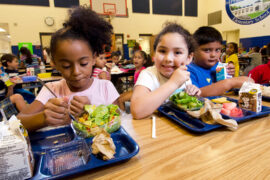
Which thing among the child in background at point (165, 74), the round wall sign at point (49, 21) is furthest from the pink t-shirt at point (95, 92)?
the round wall sign at point (49, 21)

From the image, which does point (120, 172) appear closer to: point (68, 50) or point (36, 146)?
point (36, 146)

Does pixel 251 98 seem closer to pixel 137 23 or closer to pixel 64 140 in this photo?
pixel 64 140

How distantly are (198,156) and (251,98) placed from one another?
1.77ft

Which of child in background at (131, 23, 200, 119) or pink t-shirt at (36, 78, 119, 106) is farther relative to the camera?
pink t-shirt at (36, 78, 119, 106)

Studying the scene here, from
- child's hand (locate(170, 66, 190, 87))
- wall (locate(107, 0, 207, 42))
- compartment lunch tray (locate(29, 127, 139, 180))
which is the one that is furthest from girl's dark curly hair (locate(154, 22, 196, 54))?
wall (locate(107, 0, 207, 42))

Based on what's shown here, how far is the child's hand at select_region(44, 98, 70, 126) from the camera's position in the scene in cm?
73

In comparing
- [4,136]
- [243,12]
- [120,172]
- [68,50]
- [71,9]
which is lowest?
[120,172]

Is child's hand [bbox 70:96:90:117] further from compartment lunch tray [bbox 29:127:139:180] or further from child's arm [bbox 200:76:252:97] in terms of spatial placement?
child's arm [bbox 200:76:252:97]

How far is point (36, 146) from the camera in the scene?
715 mm

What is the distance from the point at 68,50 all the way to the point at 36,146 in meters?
0.48

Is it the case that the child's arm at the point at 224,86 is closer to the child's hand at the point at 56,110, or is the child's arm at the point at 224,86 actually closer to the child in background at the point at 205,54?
the child in background at the point at 205,54

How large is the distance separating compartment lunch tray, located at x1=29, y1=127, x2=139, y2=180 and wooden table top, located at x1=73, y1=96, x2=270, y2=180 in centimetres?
3

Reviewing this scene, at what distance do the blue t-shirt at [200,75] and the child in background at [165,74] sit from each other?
0.35 meters

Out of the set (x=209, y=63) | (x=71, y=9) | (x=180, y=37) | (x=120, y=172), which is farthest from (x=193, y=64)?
(x=120, y=172)
